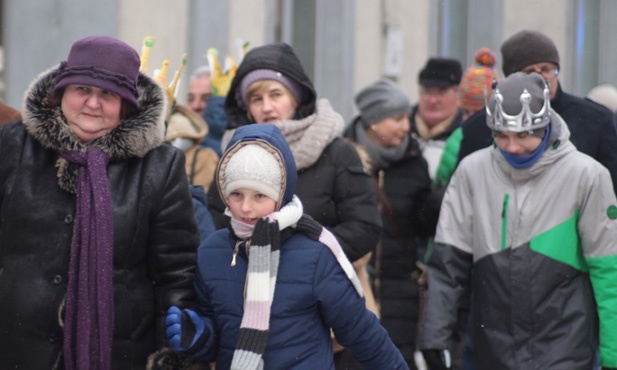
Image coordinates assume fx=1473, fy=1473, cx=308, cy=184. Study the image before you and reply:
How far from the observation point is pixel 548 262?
6.03 m

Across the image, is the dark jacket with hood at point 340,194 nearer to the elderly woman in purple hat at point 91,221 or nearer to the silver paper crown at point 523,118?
the silver paper crown at point 523,118

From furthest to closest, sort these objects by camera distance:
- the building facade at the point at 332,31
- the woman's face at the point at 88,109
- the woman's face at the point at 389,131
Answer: the building facade at the point at 332,31 < the woman's face at the point at 389,131 < the woman's face at the point at 88,109

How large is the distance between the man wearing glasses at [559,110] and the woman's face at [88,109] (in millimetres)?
2508

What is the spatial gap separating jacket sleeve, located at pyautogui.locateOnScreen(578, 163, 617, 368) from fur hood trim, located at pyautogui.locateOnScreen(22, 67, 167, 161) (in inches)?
76.0

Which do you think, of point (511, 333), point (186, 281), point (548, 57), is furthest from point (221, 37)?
point (186, 281)

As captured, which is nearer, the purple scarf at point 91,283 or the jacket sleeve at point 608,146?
the purple scarf at point 91,283

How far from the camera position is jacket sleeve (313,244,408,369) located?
15.9 feet

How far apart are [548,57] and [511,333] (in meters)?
1.45

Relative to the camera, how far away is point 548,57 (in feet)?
22.5

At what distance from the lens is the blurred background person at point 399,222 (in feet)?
25.2

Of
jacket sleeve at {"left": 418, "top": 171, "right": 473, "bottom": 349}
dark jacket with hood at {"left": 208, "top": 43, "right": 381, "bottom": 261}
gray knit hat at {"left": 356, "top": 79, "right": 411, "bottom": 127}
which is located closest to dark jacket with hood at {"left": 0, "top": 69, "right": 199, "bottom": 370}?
dark jacket with hood at {"left": 208, "top": 43, "right": 381, "bottom": 261}

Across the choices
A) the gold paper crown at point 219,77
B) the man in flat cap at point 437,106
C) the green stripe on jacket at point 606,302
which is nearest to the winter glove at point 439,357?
the green stripe on jacket at point 606,302

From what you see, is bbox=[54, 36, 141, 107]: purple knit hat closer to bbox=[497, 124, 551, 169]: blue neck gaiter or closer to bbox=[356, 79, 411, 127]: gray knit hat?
bbox=[497, 124, 551, 169]: blue neck gaiter

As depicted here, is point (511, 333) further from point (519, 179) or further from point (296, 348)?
point (296, 348)
